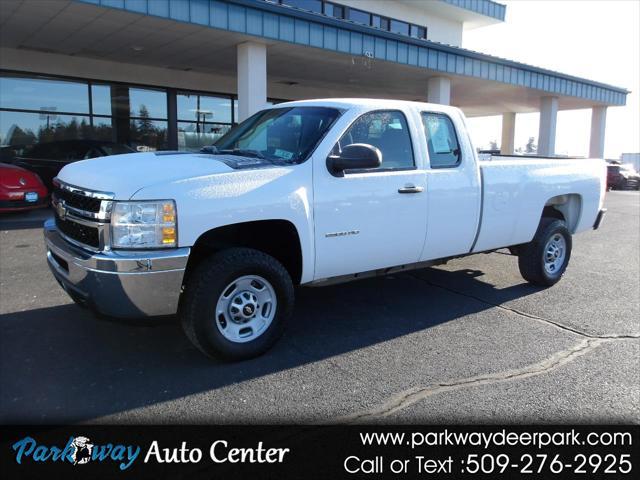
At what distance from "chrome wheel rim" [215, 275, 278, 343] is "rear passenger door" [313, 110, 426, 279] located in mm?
499

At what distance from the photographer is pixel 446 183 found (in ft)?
16.5

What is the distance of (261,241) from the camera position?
14.1 feet

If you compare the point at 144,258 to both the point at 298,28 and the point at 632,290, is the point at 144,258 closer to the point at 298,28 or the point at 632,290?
the point at 632,290

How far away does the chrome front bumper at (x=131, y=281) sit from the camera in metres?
3.43

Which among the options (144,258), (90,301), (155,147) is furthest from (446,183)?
(155,147)

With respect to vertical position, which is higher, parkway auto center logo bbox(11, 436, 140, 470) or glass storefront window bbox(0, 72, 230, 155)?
glass storefront window bbox(0, 72, 230, 155)

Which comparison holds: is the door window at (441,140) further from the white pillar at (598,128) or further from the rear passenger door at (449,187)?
the white pillar at (598,128)

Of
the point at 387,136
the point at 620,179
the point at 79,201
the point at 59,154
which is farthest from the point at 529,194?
the point at 620,179

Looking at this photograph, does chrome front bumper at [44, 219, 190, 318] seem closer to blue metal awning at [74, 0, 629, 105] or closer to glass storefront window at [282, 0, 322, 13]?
blue metal awning at [74, 0, 629, 105]

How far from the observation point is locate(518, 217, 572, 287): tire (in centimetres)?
618

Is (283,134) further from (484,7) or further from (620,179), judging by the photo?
(620,179)

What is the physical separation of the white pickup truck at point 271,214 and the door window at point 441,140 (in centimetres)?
1

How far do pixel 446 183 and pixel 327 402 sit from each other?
252 centimetres

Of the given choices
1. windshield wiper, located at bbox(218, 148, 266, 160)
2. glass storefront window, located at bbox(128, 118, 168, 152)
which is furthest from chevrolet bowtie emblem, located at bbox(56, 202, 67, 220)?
glass storefront window, located at bbox(128, 118, 168, 152)
